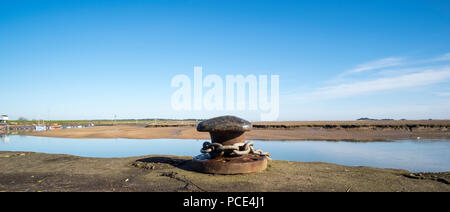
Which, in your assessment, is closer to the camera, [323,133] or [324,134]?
[324,134]

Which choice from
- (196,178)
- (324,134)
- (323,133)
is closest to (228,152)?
(196,178)

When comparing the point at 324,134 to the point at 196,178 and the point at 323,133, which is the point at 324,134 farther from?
the point at 196,178

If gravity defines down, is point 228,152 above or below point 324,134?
above

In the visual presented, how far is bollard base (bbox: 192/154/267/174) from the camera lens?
5652mm

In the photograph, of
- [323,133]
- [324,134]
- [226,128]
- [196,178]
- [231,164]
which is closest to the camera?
[196,178]

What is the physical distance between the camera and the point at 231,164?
18.6 ft

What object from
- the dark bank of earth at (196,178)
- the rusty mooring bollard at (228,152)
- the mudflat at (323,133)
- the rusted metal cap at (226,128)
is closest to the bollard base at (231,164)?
the rusty mooring bollard at (228,152)

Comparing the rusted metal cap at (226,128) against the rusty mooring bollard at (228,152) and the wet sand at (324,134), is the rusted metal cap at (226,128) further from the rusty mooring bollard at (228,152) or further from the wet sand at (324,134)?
the wet sand at (324,134)

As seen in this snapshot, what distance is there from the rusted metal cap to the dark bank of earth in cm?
109

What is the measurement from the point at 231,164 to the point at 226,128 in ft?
3.01

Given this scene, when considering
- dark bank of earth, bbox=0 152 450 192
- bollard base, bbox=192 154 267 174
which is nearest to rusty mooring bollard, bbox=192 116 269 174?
bollard base, bbox=192 154 267 174

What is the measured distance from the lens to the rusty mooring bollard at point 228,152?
5.70 metres
